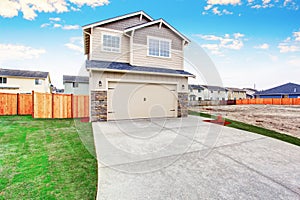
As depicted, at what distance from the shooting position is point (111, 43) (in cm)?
920

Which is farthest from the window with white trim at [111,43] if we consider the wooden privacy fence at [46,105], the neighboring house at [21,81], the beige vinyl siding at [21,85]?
the beige vinyl siding at [21,85]

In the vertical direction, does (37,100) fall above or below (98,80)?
below

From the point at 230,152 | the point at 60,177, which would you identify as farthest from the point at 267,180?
the point at 60,177

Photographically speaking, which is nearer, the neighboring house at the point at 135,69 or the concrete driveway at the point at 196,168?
the concrete driveway at the point at 196,168

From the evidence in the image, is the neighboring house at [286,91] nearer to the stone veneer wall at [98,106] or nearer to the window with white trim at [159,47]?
the window with white trim at [159,47]

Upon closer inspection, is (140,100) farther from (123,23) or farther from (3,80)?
(3,80)

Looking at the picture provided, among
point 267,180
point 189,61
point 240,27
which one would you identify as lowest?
point 267,180

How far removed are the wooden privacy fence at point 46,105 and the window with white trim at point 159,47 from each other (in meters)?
5.38

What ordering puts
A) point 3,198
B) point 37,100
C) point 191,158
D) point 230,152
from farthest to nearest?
point 37,100
point 230,152
point 191,158
point 3,198

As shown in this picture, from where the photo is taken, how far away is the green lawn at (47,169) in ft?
7.46

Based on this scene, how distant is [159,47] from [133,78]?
2916 millimetres

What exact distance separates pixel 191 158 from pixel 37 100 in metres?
9.73

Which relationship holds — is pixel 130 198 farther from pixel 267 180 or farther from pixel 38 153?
pixel 38 153

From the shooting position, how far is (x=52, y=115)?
9500 millimetres
